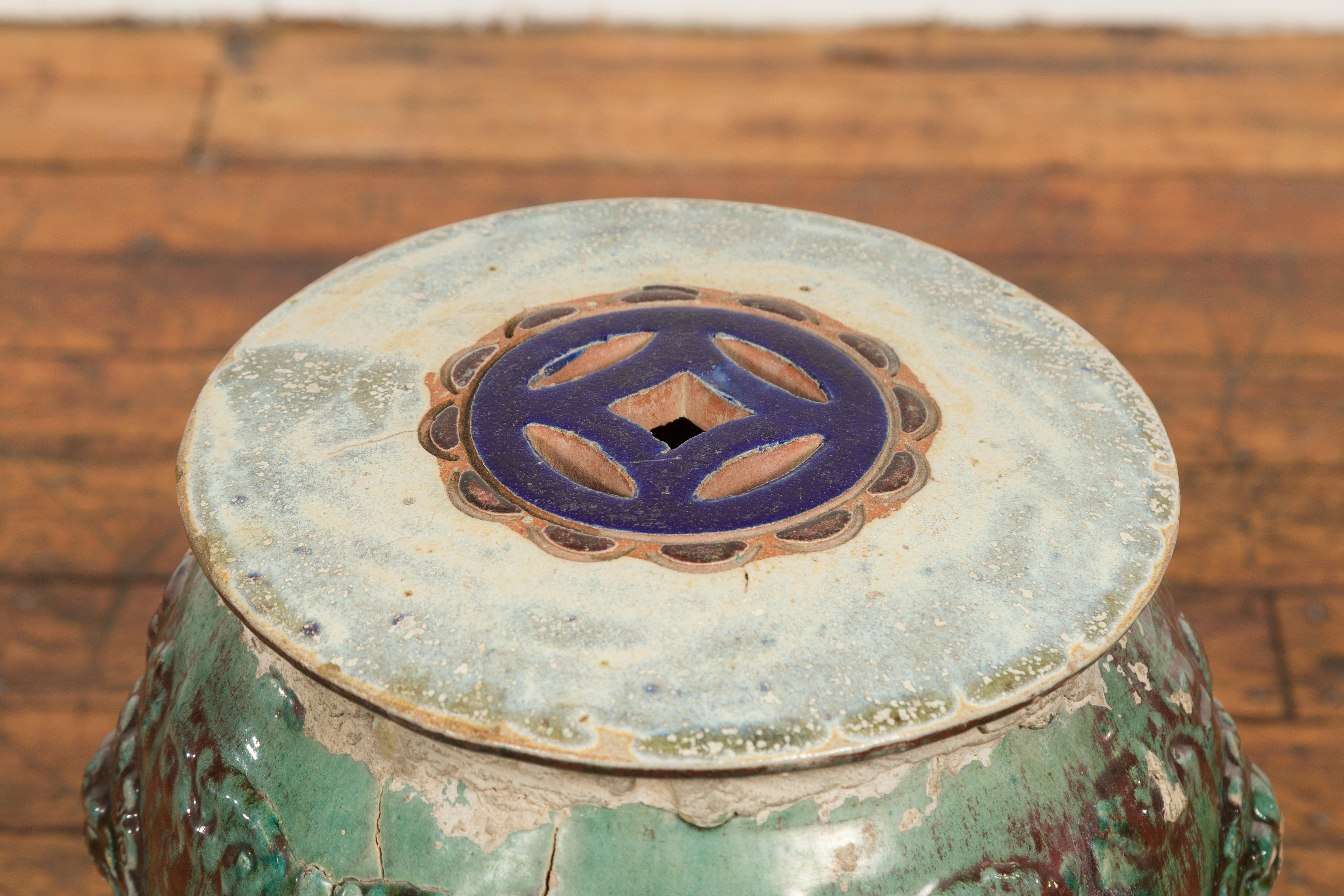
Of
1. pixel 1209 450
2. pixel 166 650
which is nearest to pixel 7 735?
pixel 166 650

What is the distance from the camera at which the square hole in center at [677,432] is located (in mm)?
1217

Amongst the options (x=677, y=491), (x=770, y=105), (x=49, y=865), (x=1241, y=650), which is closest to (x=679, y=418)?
(x=677, y=491)

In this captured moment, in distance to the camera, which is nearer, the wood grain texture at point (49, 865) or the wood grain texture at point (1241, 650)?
the wood grain texture at point (49, 865)

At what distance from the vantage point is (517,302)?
1190mm

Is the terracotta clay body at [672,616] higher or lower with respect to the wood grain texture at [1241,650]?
higher

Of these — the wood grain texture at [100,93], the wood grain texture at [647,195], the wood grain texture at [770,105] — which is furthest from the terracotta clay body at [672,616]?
the wood grain texture at [100,93]

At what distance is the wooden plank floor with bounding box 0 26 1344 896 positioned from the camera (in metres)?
1.79

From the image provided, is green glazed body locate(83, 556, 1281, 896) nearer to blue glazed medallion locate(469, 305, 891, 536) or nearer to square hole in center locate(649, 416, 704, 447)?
blue glazed medallion locate(469, 305, 891, 536)

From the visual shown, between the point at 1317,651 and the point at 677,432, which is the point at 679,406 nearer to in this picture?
the point at 677,432

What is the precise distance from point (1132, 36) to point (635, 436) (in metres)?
2.43

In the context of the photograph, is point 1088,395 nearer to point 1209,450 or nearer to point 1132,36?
point 1209,450

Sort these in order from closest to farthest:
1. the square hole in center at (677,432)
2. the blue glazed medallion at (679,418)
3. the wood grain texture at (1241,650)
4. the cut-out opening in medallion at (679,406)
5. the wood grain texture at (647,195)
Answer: the blue glazed medallion at (679,418) → the cut-out opening in medallion at (679,406) → the square hole in center at (677,432) → the wood grain texture at (1241,650) → the wood grain texture at (647,195)

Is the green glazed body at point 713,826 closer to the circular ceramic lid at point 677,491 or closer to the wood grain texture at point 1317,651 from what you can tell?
the circular ceramic lid at point 677,491

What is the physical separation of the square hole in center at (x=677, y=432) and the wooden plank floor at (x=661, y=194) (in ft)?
2.71
